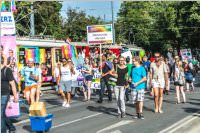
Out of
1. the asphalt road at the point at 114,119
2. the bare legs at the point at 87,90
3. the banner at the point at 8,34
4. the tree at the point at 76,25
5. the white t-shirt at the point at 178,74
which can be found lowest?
the asphalt road at the point at 114,119

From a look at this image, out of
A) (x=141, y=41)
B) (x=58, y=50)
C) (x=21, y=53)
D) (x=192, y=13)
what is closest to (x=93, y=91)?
(x=21, y=53)

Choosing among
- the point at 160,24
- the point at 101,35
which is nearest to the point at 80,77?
the point at 101,35

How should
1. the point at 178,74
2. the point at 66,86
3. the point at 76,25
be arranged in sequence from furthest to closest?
the point at 76,25
the point at 178,74
the point at 66,86

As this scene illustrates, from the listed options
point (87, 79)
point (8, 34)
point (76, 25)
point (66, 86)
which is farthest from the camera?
point (76, 25)

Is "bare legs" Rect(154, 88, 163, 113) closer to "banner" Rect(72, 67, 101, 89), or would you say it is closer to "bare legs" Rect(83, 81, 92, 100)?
"bare legs" Rect(83, 81, 92, 100)

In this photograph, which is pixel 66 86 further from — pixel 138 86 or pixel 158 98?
pixel 138 86

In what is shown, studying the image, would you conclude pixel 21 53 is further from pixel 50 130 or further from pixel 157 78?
pixel 50 130

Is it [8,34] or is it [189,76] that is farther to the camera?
[189,76]

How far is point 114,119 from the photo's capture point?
1306 cm

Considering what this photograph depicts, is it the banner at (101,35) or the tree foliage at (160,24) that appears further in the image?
the tree foliage at (160,24)

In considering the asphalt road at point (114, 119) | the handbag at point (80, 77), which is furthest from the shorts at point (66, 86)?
the handbag at point (80, 77)

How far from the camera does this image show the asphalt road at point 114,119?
11.2m

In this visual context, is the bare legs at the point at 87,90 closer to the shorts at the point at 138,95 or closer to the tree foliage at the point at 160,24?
the shorts at the point at 138,95

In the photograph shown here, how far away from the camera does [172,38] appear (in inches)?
2655
